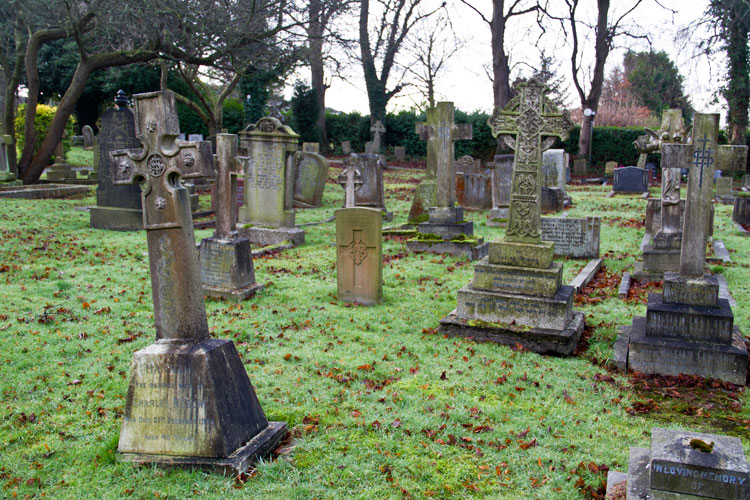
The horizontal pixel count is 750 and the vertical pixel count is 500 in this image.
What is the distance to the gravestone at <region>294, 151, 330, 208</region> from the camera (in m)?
18.5

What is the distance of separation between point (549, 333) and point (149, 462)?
4163mm

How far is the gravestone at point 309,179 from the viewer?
1847cm

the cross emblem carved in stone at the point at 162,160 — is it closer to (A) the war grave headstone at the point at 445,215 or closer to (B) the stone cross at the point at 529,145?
(B) the stone cross at the point at 529,145

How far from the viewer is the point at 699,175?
5.78m

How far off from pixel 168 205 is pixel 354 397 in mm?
2217

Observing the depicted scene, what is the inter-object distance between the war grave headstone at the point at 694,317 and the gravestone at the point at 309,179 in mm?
13484

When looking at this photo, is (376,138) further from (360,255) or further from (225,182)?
(360,255)

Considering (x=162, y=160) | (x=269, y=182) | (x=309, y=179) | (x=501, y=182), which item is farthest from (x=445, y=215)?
(x=162, y=160)

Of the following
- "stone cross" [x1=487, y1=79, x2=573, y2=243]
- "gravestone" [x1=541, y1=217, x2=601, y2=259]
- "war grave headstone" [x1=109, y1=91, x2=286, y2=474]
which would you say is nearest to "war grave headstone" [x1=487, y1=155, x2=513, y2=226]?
"gravestone" [x1=541, y1=217, x2=601, y2=259]

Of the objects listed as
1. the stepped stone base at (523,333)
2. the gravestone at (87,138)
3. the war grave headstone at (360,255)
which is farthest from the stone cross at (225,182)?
the gravestone at (87,138)

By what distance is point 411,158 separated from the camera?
38.7m

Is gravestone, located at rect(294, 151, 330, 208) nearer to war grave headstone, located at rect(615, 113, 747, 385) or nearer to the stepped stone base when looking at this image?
the stepped stone base

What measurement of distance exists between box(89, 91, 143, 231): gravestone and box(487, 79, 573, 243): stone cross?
9.18 m

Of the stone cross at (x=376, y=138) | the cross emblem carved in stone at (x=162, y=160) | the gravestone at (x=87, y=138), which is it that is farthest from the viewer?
the stone cross at (x=376, y=138)
